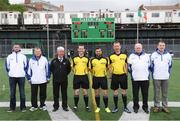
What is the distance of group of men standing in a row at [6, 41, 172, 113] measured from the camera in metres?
10.8

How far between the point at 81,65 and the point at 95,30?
1376 inches

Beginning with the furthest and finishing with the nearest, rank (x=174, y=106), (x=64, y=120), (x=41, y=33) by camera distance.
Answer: (x=41, y=33) < (x=174, y=106) < (x=64, y=120)

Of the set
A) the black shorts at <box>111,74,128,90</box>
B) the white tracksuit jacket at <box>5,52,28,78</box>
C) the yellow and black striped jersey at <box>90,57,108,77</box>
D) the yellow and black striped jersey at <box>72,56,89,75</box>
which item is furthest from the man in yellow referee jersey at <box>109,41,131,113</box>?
the white tracksuit jacket at <box>5,52,28,78</box>

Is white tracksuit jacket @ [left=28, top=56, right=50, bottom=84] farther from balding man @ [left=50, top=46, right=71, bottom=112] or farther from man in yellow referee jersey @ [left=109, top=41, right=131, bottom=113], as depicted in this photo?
man in yellow referee jersey @ [left=109, top=41, right=131, bottom=113]

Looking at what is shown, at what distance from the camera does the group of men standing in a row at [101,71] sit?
35.5 feet

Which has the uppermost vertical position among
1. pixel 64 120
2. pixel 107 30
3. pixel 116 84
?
pixel 107 30

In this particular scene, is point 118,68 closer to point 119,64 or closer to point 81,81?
point 119,64

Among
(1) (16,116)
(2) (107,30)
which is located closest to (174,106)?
(1) (16,116)

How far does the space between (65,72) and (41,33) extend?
162 ft

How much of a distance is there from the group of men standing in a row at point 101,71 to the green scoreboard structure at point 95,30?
113 feet

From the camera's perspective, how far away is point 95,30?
45.9 meters

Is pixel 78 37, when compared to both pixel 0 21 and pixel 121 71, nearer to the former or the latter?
pixel 0 21

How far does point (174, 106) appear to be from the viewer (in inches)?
468

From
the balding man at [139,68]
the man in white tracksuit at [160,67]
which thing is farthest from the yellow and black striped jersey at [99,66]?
the man in white tracksuit at [160,67]
